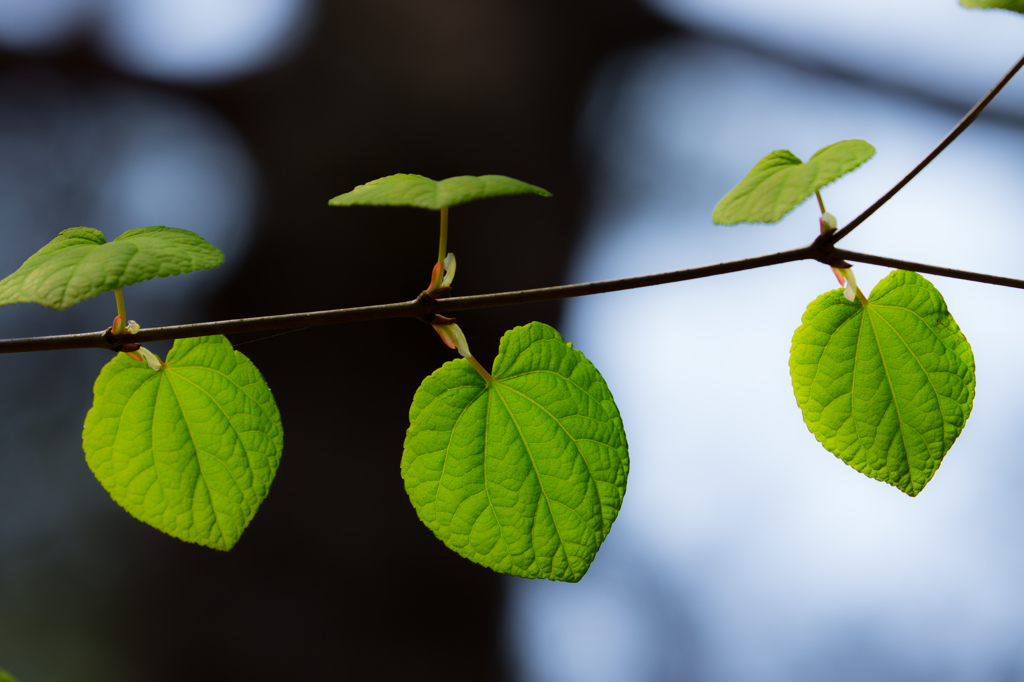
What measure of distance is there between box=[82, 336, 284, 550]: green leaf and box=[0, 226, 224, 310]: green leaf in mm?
93

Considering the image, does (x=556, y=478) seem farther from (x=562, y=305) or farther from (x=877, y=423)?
(x=562, y=305)

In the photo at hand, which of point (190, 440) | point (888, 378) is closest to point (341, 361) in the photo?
point (190, 440)

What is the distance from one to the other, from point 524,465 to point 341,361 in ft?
3.70

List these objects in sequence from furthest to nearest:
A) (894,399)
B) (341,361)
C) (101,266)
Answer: (341,361) < (894,399) < (101,266)

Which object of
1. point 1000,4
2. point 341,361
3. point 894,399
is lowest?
point 341,361

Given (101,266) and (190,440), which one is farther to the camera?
(190,440)

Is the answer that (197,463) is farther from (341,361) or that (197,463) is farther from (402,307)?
(341,361)

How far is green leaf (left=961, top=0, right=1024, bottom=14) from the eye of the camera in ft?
1.04

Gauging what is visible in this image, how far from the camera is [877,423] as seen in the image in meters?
0.34

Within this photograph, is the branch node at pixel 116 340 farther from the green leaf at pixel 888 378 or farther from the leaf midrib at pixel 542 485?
the green leaf at pixel 888 378

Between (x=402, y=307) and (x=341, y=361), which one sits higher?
(x=402, y=307)

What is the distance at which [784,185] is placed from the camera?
26cm

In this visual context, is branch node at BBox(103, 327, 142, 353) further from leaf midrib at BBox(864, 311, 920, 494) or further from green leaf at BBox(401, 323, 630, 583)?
leaf midrib at BBox(864, 311, 920, 494)

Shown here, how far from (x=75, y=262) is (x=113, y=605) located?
1502 millimetres
